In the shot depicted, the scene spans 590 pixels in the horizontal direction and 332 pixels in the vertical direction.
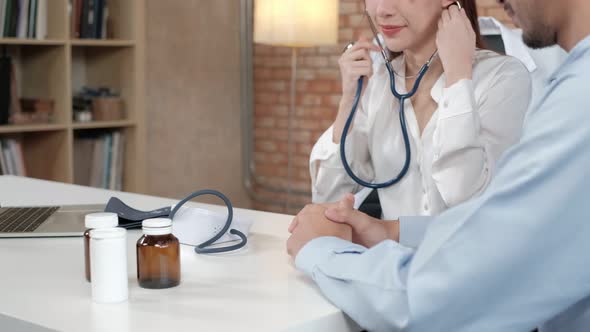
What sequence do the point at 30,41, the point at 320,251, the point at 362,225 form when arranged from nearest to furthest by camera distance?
the point at 320,251, the point at 362,225, the point at 30,41

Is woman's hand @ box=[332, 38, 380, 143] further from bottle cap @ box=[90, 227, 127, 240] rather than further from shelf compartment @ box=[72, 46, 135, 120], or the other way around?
shelf compartment @ box=[72, 46, 135, 120]

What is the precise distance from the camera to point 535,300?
997 millimetres

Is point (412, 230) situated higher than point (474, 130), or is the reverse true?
point (474, 130)

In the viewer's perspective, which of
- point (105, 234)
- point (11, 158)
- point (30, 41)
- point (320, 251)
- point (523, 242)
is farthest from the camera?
point (11, 158)

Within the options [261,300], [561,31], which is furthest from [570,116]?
[261,300]

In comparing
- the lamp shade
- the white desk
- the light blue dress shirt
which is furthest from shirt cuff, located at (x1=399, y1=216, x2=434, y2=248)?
the lamp shade

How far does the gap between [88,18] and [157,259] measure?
3.01m

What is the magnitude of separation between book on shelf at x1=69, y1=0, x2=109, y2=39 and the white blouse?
225 centimetres

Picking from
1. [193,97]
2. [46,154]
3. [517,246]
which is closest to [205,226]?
[517,246]

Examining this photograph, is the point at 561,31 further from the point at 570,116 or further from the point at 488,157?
the point at 488,157

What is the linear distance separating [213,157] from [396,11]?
3.15 meters

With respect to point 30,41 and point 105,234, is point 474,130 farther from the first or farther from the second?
point 30,41

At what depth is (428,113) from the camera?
1.92 metres

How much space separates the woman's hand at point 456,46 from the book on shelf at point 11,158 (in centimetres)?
252
